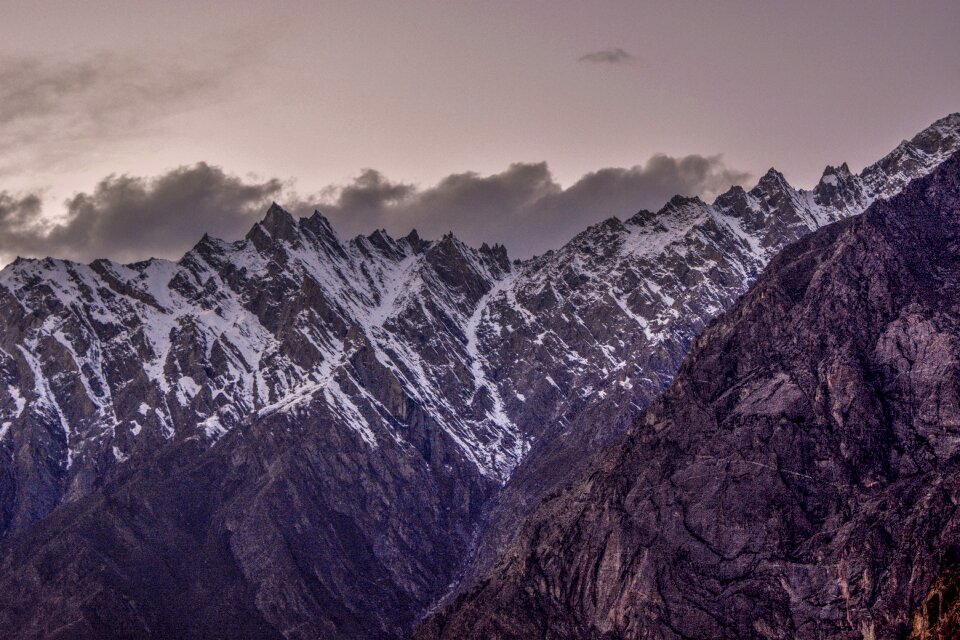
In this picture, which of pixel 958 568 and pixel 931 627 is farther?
pixel 958 568
